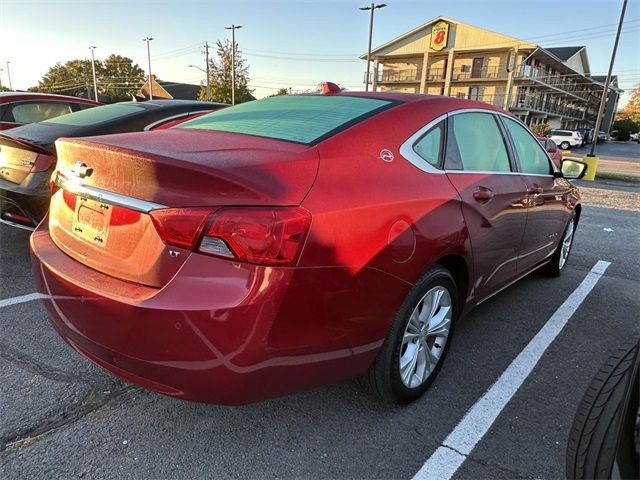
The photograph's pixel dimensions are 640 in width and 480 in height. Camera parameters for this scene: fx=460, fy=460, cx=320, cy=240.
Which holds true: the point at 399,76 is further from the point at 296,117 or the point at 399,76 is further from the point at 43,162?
the point at 296,117

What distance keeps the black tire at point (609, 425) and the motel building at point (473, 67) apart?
44.9 m

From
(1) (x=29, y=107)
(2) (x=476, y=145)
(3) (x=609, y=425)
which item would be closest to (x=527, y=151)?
(2) (x=476, y=145)

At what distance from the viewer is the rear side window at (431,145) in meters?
2.34

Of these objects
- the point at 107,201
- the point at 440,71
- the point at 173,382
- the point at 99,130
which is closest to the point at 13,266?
the point at 99,130

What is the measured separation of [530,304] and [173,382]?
10.4 feet

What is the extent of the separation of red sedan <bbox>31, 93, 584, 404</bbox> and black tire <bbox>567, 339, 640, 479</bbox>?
80 cm

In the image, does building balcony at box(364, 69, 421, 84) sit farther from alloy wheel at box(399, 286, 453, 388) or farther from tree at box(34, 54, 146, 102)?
alloy wheel at box(399, 286, 453, 388)

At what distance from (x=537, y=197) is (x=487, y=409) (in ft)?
5.68

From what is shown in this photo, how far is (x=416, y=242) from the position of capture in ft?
6.89

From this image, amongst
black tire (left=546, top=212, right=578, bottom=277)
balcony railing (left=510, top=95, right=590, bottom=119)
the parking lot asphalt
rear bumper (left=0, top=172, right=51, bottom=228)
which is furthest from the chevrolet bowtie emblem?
balcony railing (left=510, top=95, right=590, bottom=119)

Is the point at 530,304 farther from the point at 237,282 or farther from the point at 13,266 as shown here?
the point at 13,266

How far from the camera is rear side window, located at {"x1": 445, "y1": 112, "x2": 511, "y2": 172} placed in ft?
8.54

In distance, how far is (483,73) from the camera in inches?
1927

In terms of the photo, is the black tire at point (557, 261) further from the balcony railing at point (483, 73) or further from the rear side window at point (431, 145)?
the balcony railing at point (483, 73)
